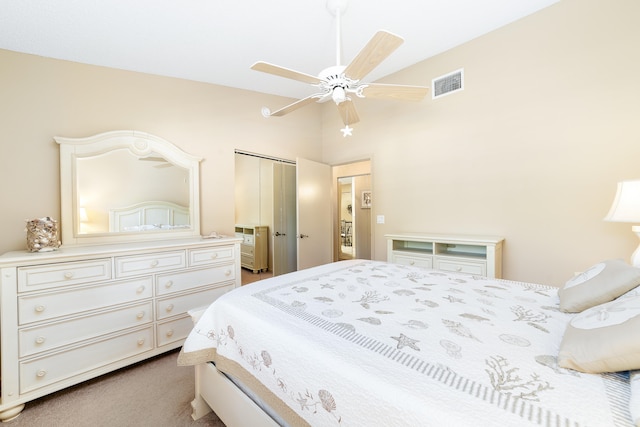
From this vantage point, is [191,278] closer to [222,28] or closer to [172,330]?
[172,330]

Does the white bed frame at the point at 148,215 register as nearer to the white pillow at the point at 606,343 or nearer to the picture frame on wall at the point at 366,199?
the white pillow at the point at 606,343

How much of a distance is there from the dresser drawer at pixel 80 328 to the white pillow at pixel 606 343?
8.58 ft

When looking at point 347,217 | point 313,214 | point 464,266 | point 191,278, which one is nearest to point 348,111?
point 464,266

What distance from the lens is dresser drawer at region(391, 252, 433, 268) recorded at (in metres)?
2.76

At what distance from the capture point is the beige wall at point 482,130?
6.75 ft

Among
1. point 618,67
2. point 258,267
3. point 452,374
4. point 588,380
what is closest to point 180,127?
point 258,267

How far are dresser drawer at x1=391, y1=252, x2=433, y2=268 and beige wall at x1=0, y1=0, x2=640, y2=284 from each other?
433 mm

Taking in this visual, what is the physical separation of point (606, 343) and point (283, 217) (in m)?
4.00

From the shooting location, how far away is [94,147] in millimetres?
2346

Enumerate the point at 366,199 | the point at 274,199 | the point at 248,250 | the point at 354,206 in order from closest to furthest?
the point at 274,199 → the point at 248,250 → the point at 366,199 → the point at 354,206

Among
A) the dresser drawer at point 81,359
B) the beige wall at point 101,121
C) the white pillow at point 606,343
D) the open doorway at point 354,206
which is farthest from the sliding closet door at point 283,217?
the white pillow at point 606,343

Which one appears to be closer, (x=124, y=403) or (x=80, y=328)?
(x=124, y=403)

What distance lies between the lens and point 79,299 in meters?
1.91

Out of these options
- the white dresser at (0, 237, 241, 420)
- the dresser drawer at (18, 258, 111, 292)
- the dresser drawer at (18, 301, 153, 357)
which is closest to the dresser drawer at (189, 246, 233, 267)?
the white dresser at (0, 237, 241, 420)
